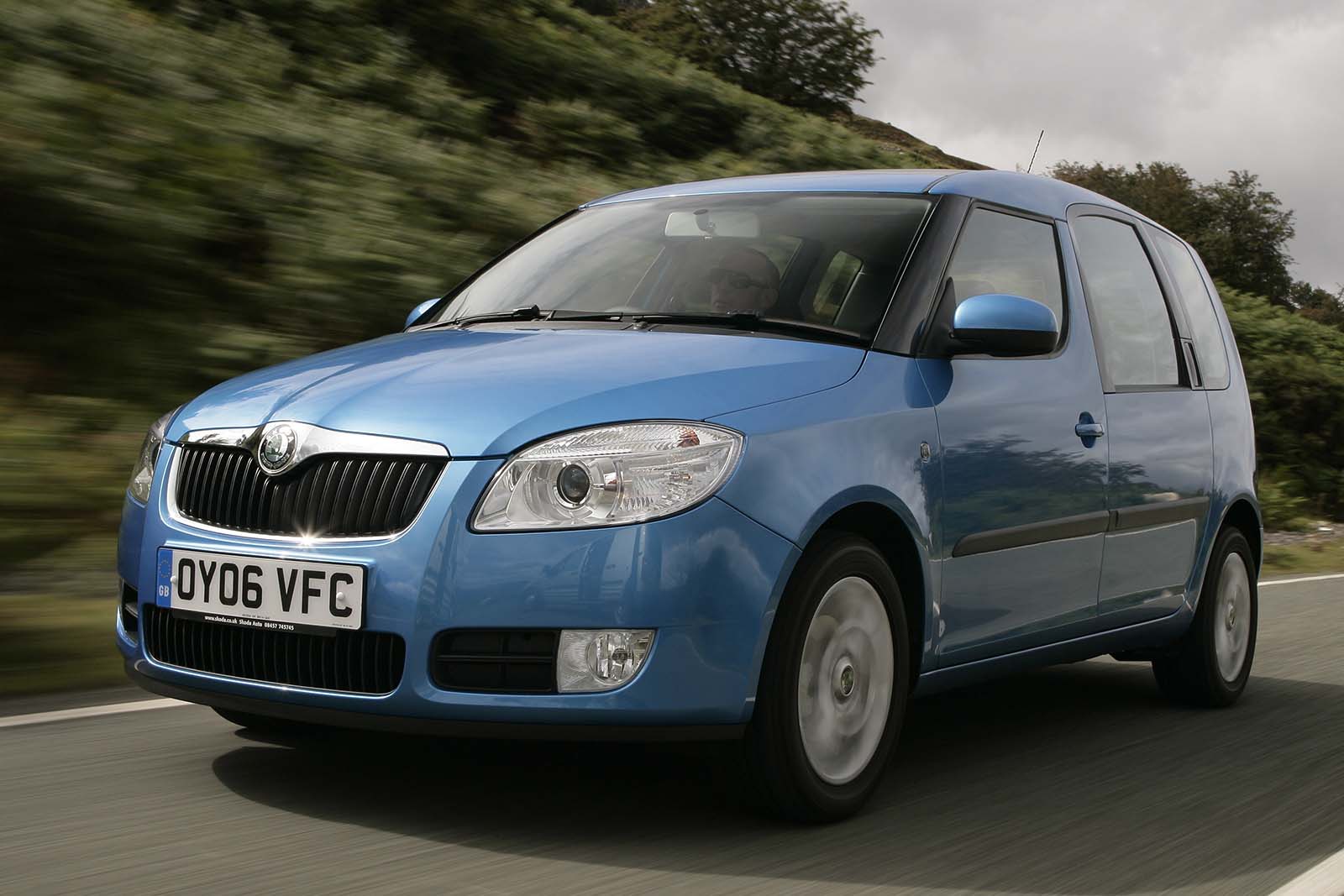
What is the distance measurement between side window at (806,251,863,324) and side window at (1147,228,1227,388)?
219cm

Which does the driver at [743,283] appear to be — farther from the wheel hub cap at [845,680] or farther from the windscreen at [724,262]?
the wheel hub cap at [845,680]

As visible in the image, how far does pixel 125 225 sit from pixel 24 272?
2.03 feet

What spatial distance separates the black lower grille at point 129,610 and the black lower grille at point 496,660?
99 cm

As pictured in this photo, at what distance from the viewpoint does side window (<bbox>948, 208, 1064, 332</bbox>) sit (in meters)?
5.00

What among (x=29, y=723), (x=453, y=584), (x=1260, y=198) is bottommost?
(x=29, y=723)

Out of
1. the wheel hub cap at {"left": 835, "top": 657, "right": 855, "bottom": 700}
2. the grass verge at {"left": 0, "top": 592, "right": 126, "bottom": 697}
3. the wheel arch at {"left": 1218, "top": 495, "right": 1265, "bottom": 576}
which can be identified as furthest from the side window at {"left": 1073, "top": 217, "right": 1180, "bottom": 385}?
the grass verge at {"left": 0, "top": 592, "right": 126, "bottom": 697}

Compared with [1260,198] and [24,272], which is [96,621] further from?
[1260,198]

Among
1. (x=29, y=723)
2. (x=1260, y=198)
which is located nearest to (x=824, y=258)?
(x=29, y=723)

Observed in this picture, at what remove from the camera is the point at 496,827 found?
3840 millimetres

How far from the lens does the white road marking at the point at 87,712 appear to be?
4.85 meters

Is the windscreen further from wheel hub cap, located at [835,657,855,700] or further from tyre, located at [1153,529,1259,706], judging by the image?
tyre, located at [1153,529,1259,706]

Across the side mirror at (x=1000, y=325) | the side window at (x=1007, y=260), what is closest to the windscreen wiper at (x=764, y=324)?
the side mirror at (x=1000, y=325)

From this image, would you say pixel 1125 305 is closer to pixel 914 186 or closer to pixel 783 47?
pixel 914 186

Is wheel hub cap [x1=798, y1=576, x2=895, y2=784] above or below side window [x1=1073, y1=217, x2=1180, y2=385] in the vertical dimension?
below
